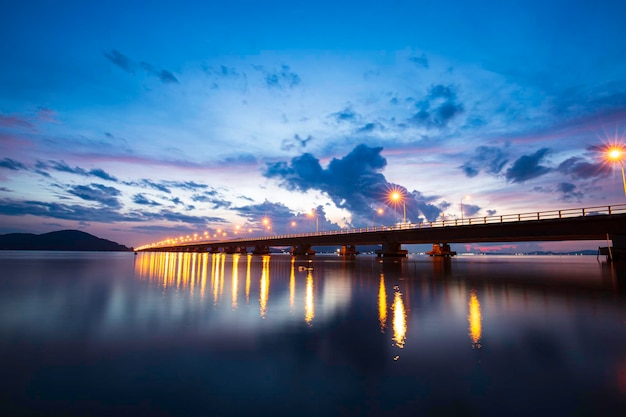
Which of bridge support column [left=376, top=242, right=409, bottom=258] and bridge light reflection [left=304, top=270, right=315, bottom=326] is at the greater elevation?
bridge support column [left=376, top=242, right=409, bottom=258]

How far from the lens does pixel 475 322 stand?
1213 centimetres

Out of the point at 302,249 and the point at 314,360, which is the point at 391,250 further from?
the point at 314,360

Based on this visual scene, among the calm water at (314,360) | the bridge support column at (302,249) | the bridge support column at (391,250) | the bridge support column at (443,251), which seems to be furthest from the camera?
the bridge support column at (302,249)

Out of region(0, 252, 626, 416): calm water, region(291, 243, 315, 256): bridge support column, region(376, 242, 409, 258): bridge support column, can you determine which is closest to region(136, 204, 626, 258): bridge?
region(376, 242, 409, 258): bridge support column

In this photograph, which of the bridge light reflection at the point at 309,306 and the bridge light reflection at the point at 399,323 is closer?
the bridge light reflection at the point at 399,323

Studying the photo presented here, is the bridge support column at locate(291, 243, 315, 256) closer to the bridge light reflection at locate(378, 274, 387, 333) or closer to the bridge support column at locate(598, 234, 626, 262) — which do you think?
the bridge support column at locate(598, 234, 626, 262)

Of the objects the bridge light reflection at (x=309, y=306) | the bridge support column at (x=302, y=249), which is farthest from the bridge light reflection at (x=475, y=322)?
the bridge support column at (x=302, y=249)

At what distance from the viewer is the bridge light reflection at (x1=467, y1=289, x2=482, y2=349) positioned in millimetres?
9602

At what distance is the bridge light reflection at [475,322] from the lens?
31.5ft

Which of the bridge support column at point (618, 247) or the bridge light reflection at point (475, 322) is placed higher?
the bridge support column at point (618, 247)

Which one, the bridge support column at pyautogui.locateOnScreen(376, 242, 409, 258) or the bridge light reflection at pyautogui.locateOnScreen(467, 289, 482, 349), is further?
the bridge support column at pyautogui.locateOnScreen(376, 242, 409, 258)

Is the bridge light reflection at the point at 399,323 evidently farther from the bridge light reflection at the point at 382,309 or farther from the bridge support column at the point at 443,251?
the bridge support column at the point at 443,251

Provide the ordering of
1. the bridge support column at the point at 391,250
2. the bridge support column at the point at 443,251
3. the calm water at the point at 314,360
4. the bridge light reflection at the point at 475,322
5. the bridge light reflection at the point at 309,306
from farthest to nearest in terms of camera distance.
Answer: the bridge support column at the point at 443,251 < the bridge support column at the point at 391,250 < the bridge light reflection at the point at 309,306 < the bridge light reflection at the point at 475,322 < the calm water at the point at 314,360

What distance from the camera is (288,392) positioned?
6109mm
